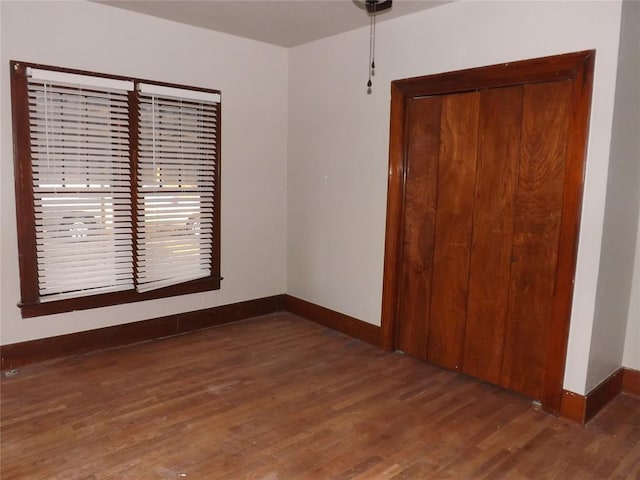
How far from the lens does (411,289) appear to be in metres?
3.86

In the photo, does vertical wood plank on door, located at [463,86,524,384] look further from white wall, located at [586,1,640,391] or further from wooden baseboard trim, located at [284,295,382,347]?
wooden baseboard trim, located at [284,295,382,347]

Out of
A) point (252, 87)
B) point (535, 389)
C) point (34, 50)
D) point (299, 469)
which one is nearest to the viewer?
point (299, 469)

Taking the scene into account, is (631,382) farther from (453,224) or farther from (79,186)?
(79,186)

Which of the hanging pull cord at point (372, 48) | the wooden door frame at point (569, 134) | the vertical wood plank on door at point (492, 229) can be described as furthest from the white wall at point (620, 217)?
the hanging pull cord at point (372, 48)

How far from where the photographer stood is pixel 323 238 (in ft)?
15.1

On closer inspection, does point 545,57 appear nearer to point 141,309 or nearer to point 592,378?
point 592,378

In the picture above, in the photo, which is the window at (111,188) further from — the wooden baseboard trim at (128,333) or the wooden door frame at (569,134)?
the wooden door frame at (569,134)

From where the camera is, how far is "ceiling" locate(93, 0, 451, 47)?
3484 mm

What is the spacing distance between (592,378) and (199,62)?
385 cm

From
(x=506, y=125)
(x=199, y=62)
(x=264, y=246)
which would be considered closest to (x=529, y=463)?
(x=506, y=125)

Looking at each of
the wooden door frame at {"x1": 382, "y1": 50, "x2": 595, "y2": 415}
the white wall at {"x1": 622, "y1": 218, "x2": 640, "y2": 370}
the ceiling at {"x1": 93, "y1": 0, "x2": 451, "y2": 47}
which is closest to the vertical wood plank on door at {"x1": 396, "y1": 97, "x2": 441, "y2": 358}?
the wooden door frame at {"x1": 382, "y1": 50, "x2": 595, "y2": 415}

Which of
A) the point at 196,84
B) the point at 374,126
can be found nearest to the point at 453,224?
the point at 374,126

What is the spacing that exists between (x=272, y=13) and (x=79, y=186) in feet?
6.50

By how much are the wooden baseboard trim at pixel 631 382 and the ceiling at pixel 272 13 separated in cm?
289
